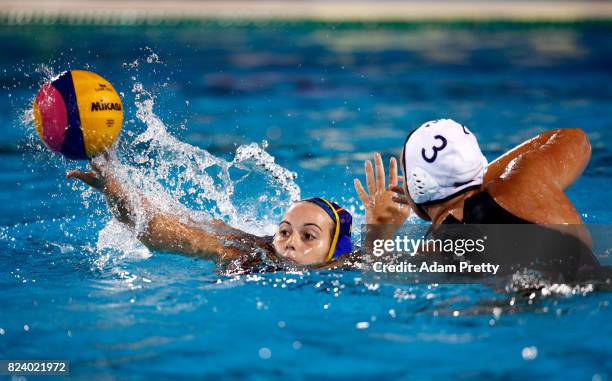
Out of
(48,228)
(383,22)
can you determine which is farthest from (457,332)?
(383,22)

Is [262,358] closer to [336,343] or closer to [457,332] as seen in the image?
[336,343]

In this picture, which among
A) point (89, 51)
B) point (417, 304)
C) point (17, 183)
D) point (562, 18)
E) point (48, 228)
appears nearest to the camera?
point (417, 304)

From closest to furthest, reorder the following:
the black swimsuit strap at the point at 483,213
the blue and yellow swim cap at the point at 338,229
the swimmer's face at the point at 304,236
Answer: the black swimsuit strap at the point at 483,213, the swimmer's face at the point at 304,236, the blue and yellow swim cap at the point at 338,229

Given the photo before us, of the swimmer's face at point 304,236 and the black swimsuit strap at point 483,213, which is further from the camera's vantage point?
the swimmer's face at point 304,236

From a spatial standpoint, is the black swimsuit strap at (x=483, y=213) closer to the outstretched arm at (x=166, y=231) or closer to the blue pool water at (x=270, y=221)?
the blue pool water at (x=270, y=221)

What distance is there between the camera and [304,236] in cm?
361

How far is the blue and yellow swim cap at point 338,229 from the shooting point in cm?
369

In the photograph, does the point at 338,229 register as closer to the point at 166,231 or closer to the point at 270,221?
the point at 166,231

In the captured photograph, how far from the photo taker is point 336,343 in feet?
9.71

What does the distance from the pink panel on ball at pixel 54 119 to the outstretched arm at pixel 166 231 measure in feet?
0.59

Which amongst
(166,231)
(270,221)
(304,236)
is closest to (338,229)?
(304,236)

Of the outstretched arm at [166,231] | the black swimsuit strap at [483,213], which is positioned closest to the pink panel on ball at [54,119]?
the outstretched arm at [166,231]

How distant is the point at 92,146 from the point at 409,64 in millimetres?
8969

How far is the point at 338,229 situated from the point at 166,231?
788 mm
